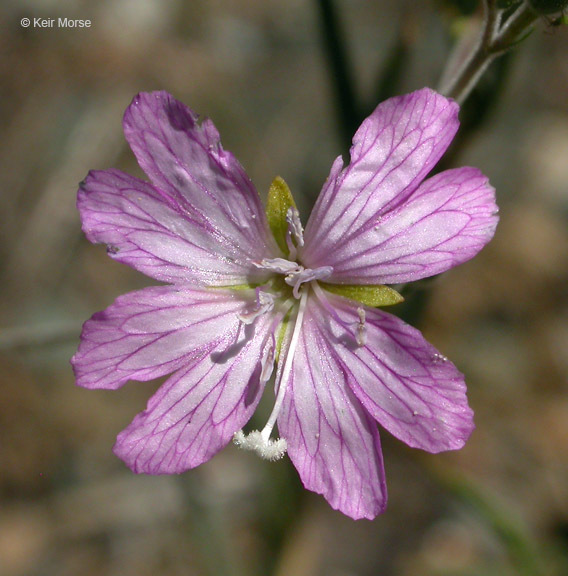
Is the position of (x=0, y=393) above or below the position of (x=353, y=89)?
below

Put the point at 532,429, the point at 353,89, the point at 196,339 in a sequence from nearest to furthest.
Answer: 1. the point at 196,339
2. the point at 353,89
3. the point at 532,429

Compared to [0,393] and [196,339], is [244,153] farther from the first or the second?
[196,339]

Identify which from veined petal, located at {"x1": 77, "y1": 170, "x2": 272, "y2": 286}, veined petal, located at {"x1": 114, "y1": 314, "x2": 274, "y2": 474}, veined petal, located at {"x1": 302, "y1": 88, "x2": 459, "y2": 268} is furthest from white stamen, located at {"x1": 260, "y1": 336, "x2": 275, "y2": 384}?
veined petal, located at {"x1": 302, "y1": 88, "x2": 459, "y2": 268}

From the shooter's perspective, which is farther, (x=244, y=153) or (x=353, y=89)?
(x=244, y=153)

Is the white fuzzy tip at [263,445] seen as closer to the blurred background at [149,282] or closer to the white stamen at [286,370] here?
the white stamen at [286,370]

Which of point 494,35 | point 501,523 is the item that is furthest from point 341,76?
point 501,523

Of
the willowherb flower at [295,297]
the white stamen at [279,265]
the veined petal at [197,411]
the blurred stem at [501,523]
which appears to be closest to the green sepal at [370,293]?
the willowherb flower at [295,297]

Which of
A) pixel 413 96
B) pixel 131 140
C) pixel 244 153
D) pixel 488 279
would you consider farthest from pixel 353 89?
pixel 488 279
